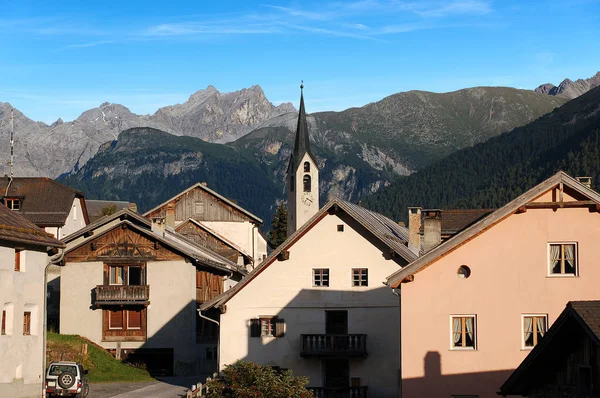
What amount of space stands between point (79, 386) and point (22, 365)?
2673 mm

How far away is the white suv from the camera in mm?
40906

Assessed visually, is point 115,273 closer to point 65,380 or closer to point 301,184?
point 65,380

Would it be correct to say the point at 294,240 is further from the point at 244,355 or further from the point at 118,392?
the point at 118,392

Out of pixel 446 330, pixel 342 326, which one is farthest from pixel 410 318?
pixel 342 326

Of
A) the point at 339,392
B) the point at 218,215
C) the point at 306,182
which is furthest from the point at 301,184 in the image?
the point at 339,392

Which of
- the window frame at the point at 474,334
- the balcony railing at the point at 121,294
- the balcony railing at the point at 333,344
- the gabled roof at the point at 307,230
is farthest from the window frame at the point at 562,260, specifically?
the balcony railing at the point at 121,294

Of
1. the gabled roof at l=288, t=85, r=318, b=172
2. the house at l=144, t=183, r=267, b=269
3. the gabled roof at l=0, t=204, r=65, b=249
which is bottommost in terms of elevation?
the gabled roof at l=0, t=204, r=65, b=249

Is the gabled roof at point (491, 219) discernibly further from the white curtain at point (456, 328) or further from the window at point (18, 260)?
the window at point (18, 260)

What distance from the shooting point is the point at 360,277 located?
51.8m

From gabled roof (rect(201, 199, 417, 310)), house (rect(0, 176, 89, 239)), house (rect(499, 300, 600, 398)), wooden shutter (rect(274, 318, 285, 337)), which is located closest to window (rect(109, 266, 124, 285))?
gabled roof (rect(201, 199, 417, 310))

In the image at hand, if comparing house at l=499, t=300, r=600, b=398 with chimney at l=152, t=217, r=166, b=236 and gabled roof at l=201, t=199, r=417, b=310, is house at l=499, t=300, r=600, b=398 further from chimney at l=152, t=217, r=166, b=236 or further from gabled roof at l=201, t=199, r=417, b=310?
chimney at l=152, t=217, r=166, b=236

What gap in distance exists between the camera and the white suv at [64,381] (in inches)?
1610

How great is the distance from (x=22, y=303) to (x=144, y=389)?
10.7m

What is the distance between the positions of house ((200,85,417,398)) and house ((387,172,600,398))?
11167 millimetres
